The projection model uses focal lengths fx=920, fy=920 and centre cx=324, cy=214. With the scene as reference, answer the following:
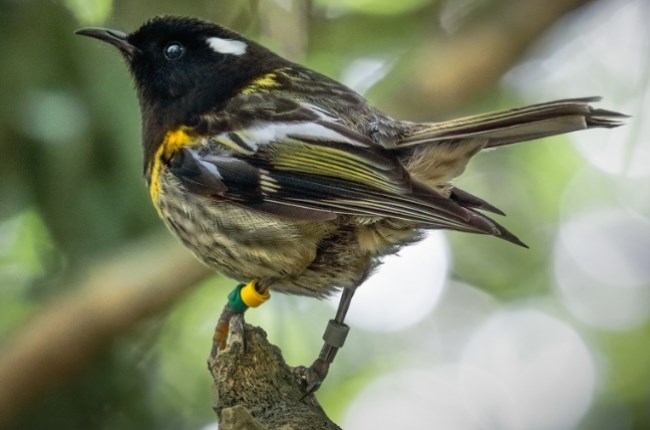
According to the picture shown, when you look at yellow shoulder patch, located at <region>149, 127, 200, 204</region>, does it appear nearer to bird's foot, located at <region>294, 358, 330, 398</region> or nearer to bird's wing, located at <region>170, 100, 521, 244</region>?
bird's wing, located at <region>170, 100, 521, 244</region>

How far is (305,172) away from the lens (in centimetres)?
231

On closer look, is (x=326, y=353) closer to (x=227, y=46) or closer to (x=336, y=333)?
(x=336, y=333)

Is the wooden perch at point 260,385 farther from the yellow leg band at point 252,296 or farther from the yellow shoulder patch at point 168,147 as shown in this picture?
the yellow shoulder patch at point 168,147

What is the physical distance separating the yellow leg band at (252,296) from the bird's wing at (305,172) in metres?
0.21

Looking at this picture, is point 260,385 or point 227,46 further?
point 227,46

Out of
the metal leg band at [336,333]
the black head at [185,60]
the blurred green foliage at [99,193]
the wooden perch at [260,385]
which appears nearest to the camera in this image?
the wooden perch at [260,385]

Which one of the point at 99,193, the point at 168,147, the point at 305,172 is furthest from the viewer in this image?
the point at 99,193

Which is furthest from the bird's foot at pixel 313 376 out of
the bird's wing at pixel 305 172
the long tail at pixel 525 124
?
the long tail at pixel 525 124

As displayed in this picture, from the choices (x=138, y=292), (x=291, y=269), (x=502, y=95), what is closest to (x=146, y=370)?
(x=138, y=292)

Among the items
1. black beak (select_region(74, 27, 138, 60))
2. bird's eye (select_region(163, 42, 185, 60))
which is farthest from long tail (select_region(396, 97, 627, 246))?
black beak (select_region(74, 27, 138, 60))

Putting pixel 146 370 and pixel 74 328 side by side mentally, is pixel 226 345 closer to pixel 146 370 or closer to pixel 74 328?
pixel 74 328

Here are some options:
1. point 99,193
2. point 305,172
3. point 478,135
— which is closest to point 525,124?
point 478,135

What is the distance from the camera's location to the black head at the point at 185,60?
8.64 ft

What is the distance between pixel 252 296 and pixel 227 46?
86 centimetres
